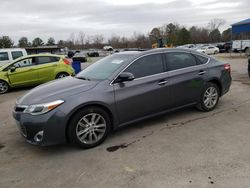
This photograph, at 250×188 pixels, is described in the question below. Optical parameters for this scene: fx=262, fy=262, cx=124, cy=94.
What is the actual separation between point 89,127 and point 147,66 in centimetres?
162

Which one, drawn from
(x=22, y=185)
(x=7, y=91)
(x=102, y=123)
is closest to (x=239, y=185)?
(x=102, y=123)

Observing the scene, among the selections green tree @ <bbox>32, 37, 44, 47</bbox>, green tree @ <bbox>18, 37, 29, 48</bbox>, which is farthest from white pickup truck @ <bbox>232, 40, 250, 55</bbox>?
green tree @ <bbox>32, 37, 44, 47</bbox>

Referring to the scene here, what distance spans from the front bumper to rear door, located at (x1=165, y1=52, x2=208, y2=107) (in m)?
2.23

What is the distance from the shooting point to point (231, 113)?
571 cm

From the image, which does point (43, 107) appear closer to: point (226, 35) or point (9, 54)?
point (9, 54)

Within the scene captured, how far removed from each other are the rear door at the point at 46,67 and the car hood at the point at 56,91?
629cm

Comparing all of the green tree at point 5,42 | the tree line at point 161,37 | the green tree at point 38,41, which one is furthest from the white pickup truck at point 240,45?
the green tree at point 38,41

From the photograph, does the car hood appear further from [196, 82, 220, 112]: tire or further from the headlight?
[196, 82, 220, 112]: tire

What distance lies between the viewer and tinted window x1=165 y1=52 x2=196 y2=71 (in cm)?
521

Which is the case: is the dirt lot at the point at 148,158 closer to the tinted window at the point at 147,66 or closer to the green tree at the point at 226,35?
the tinted window at the point at 147,66

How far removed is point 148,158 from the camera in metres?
→ 3.79

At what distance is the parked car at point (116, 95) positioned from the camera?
396 centimetres

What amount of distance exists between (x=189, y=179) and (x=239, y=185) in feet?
1.85

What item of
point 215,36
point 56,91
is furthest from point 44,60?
point 215,36
